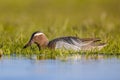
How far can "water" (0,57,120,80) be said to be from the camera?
14.6 meters

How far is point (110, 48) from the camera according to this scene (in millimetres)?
17750

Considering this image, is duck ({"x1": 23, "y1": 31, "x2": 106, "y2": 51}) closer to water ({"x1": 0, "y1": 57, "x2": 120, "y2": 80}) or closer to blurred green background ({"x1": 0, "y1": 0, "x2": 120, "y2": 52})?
blurred green background ({"x1": 0, "y1": 0, "x2": 120, "y2": 52})

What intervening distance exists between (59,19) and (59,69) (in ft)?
29.9

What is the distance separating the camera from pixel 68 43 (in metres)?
17.9

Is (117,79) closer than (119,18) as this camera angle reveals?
Yes

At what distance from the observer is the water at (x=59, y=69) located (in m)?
14.6

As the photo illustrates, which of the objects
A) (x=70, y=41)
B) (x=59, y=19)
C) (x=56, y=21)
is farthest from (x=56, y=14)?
(x=70, y=41)

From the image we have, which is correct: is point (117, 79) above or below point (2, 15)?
below

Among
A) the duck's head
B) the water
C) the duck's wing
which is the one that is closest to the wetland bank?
the water

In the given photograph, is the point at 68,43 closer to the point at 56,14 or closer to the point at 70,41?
the point at 70,41

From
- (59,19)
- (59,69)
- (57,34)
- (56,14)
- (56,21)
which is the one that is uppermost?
(56,14)

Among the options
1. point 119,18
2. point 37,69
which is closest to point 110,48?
point 37,69

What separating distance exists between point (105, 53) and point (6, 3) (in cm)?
1171

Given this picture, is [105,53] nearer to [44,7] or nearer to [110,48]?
[110,48]
